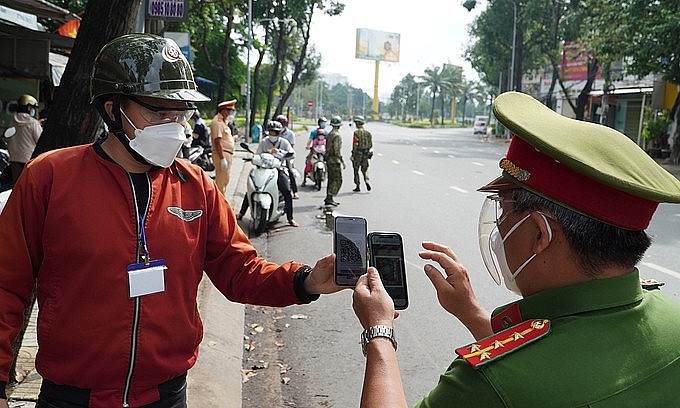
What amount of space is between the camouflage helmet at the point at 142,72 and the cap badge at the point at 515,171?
3.64ft

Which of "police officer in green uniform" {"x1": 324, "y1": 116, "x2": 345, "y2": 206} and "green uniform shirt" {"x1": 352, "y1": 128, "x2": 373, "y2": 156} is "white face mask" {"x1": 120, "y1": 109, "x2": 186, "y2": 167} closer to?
"police officer in green uniform" {"x1": 324, "y1": 116, "x2": 345, "y2": 206}

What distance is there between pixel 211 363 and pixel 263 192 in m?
5.24

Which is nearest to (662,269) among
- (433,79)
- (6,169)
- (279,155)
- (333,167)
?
(279,155)

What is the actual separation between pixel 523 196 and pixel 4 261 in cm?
155

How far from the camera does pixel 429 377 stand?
15.7 feet

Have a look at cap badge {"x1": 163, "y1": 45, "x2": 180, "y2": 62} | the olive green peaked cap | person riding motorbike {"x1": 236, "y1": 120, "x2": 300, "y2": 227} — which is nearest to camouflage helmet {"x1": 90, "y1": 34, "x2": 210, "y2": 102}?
cap badge {"x1": 163, "y1": 45, "x2": 180, "y2": 62}

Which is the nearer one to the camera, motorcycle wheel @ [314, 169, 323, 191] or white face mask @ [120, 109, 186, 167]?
white face mask @ [120, 109, 186, 167]

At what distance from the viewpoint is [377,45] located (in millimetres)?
103938

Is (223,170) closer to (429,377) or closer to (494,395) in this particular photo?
(429,377)

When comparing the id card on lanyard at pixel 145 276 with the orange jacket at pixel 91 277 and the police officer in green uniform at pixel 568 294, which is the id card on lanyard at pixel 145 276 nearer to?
the orange jacket at pixel 91 277

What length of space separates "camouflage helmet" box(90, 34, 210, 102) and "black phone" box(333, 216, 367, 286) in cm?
66

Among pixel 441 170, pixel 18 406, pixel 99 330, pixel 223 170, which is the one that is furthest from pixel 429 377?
pixel 441 170

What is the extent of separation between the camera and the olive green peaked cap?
144cm

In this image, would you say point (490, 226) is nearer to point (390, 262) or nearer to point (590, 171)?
point (390, 262)
